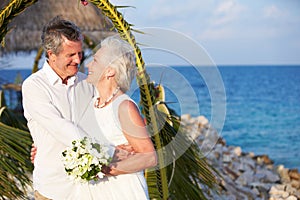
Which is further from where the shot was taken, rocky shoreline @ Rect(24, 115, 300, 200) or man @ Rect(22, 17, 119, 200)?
rocky shoreline @ Rect(24, 115, 300, 200)

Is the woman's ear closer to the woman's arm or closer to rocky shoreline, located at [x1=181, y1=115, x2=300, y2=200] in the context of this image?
the woman's arm

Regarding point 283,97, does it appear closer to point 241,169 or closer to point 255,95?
point 255,95

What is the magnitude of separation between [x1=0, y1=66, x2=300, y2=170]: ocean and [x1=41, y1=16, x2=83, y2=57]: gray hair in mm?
410

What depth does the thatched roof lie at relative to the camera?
10.6 meters

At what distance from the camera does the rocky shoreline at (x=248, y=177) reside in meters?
9.21

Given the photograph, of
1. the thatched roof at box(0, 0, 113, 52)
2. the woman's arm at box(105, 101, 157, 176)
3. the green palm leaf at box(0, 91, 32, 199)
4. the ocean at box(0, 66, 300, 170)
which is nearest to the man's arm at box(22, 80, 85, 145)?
the woman's arm at box(105, 101, 157, 176)

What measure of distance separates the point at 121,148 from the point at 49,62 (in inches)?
25.0

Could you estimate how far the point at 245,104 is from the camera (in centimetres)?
4019

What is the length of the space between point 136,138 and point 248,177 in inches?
308

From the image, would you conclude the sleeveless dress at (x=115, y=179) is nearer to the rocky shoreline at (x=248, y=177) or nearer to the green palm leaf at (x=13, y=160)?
the green palm leaf at (x=13, y=160)

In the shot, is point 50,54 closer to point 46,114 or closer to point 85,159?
point 46,114

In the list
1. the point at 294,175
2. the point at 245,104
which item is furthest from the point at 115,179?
the point at 245,104

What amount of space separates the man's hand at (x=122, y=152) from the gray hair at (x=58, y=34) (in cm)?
59

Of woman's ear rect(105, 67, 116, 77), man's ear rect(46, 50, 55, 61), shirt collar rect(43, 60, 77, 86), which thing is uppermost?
man's ear rect(46, 50, 55, 61)
